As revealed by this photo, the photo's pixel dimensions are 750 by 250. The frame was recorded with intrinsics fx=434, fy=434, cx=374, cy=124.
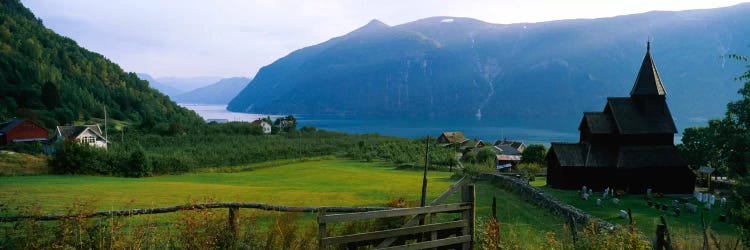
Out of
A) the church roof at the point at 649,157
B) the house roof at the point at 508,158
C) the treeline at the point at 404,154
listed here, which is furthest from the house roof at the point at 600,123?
the house roof at the point at 508,158

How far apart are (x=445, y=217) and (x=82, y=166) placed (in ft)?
124

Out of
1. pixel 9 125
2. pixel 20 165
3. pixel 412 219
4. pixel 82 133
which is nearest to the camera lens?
pixel 412 219

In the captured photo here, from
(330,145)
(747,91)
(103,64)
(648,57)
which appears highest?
(103,64)

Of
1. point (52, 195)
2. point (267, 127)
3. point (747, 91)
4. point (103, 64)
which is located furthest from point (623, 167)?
point (103, 64)

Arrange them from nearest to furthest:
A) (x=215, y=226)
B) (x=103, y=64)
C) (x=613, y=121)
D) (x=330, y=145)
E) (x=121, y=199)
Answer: (x=215, y=226), (x=121, y=199), (x=613, y=121), (x=330, y=145), (x=103, y=64)

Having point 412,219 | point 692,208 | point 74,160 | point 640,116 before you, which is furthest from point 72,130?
point 692,208

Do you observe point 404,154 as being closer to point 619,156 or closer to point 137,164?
point 137,164

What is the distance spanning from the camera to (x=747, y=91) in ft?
84.6

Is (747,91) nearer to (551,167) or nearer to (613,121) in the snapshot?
(613,121)

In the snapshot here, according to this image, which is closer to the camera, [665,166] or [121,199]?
[121,199]

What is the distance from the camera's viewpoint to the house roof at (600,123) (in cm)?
3316

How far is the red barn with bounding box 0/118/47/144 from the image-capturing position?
6444 centimetres

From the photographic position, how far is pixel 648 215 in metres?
22.8

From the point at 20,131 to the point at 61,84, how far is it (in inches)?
1708
